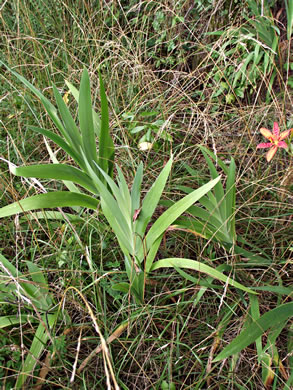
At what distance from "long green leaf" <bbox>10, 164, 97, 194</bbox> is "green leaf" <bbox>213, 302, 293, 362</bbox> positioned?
608 millimetres

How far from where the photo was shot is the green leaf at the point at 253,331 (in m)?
0.98

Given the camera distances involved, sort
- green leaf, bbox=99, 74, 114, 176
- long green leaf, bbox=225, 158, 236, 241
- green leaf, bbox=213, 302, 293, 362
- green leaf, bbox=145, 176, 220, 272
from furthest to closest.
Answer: green leaf, bbox=99, 74, 114, 176 < long green leaf, bbox=225, 158, 236, 241 < green leaf, bbox=145, 176, 220, 272 < green leaf, bbox=213, 302, 293, 362

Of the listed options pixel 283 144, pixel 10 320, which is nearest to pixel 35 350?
pixel 10 320

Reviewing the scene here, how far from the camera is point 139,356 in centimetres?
115

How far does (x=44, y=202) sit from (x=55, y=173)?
0.09 meters

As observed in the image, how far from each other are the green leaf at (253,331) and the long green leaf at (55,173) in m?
0.61

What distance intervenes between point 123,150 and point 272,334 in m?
0.89

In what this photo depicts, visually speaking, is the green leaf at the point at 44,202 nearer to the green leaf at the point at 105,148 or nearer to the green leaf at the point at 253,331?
the green leaf at the point at 105,148

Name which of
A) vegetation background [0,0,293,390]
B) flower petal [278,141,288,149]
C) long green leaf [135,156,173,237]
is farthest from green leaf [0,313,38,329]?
flower petal [278,141,288,149]

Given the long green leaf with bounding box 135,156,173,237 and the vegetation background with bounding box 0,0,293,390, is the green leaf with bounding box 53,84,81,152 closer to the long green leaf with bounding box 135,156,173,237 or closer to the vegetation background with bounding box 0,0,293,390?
the vegetation background with bounding box 0,0,293,390

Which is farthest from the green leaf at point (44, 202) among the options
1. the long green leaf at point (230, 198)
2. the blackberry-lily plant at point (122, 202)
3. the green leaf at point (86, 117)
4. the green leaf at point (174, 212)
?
the long green leaf at point (230, 198)

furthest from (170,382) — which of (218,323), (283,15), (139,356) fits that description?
(283,15)

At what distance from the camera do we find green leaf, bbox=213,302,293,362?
0.98 m

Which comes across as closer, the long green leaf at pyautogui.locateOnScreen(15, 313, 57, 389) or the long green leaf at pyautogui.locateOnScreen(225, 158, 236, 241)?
the long green leaf at pyautogui.locateOnScreen(15, 313, 57, 389)
